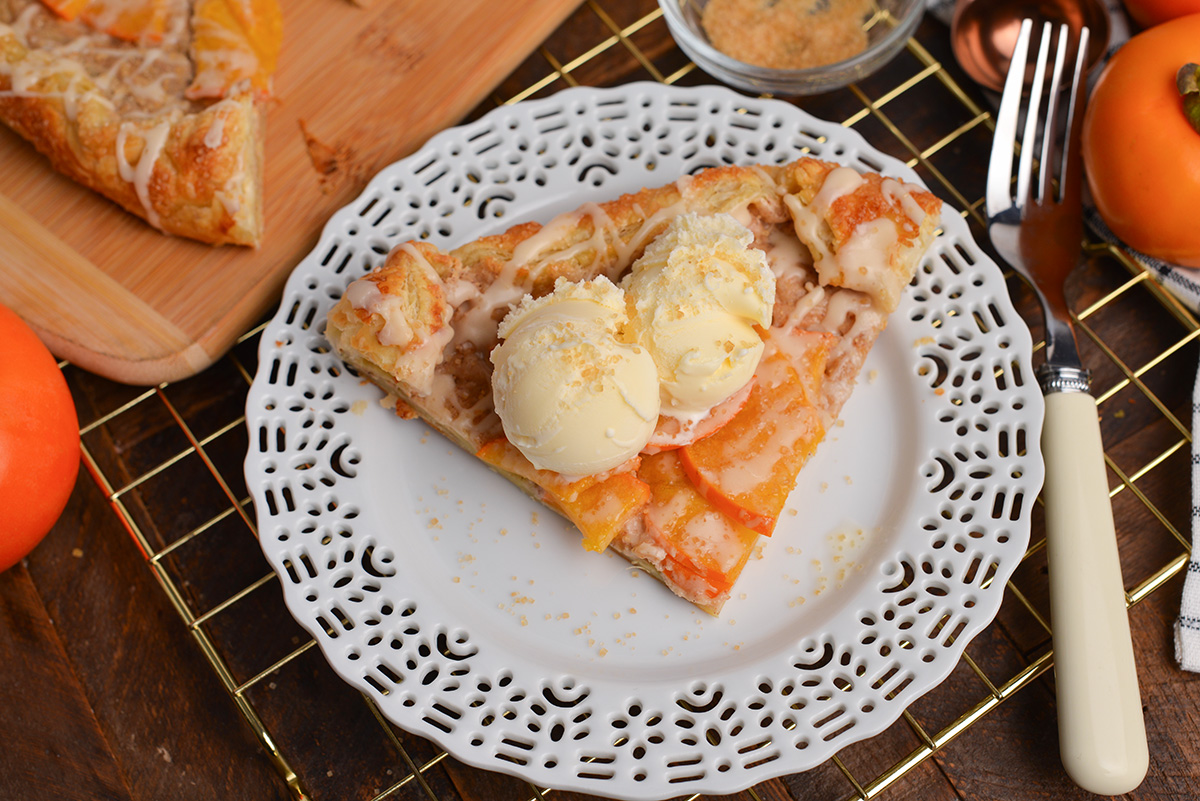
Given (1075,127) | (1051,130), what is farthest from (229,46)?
(1075,127)

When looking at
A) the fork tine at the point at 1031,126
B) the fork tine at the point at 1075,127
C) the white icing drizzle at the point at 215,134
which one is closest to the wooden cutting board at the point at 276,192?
the white icing drizzle at the point at 215,134

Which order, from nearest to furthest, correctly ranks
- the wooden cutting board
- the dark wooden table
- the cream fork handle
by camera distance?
the cream fork handle → the dark wooden table → the wooden cutting board

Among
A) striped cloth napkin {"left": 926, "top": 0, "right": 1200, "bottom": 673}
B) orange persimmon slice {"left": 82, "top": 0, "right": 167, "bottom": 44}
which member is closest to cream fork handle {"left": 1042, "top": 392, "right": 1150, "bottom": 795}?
striped cloth napkin {"left": 926, "top": 0, "right": 1200, "bottom": 673}

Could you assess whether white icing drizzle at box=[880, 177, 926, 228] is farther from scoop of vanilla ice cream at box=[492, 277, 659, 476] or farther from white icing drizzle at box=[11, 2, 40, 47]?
white icing drizzle at box=[11, 2, 40, 47]

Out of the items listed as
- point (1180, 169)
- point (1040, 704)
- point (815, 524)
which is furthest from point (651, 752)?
point (1180, 169)

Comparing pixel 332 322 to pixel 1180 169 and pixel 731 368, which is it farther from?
pixel 1180 169

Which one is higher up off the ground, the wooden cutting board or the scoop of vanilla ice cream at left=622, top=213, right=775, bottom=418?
the wooden cutting board
